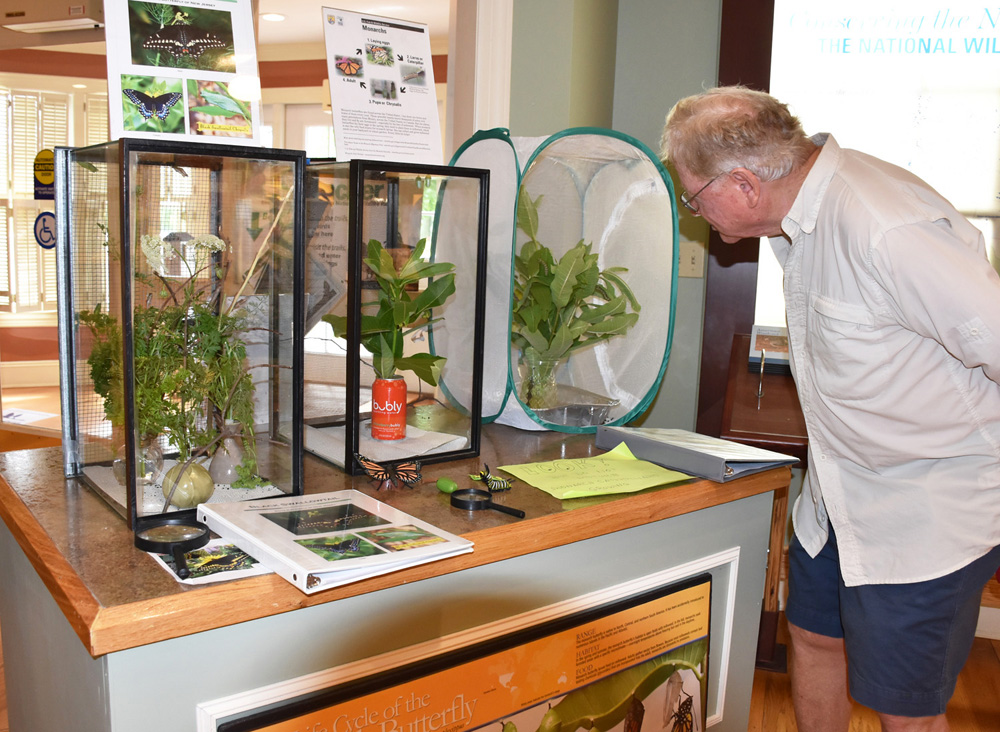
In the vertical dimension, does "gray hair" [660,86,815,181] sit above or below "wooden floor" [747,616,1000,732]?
above

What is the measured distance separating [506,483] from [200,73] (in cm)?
76

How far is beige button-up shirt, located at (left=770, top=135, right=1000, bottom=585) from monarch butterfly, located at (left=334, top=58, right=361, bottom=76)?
0.81 m

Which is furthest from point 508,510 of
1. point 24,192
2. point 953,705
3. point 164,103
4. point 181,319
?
point 24,192

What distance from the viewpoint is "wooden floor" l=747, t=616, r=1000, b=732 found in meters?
2.13

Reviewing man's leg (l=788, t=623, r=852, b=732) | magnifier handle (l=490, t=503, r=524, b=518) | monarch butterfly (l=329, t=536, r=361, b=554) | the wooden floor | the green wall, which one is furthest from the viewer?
the green wall

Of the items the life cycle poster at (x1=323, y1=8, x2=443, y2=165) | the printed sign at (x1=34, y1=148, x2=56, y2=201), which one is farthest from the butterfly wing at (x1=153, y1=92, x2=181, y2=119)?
the printed sign at (x1=34, y1=148, x2=56, y2=201)

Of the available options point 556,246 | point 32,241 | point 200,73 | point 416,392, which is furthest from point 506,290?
point 32,241

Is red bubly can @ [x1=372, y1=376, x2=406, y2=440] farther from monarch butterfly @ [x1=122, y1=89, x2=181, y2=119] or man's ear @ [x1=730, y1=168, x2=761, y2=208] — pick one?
man's ear @ [x1=730, y1=168, x2=761, y2=208]

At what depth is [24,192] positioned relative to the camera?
17.5 feet

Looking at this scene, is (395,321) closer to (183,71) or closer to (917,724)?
(183,71)

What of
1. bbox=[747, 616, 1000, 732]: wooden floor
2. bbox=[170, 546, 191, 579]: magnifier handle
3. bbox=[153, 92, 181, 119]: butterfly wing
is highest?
bbox=[153, 92, 181, 119]: butterfly wing

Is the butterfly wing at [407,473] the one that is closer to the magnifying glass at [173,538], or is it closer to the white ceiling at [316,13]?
the magnifying glass at [173,538]

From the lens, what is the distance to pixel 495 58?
6.98 feet

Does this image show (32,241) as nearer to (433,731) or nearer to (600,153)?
(600,153)
